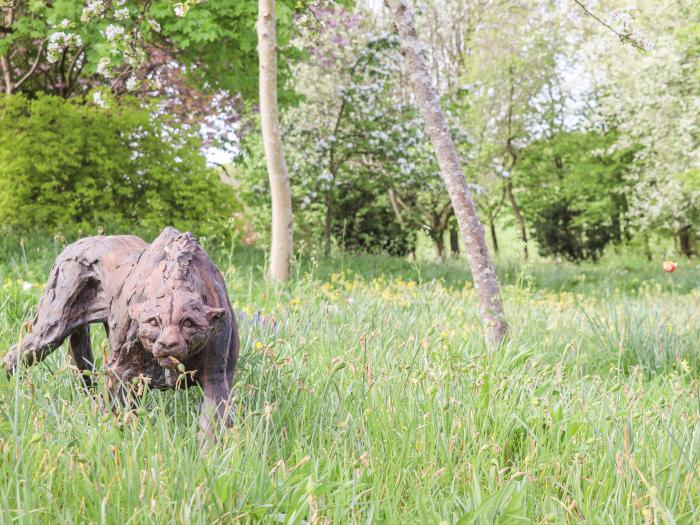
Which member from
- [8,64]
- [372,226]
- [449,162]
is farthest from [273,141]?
[372,226]

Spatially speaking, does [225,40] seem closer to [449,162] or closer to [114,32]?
[114,32]

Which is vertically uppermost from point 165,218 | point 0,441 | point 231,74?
point 231,74

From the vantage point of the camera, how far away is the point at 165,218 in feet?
38.9

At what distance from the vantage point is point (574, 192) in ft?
75.7

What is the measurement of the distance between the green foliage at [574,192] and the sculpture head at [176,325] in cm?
2127

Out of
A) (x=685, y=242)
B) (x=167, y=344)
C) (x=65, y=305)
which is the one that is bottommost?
(x=685, y=242)

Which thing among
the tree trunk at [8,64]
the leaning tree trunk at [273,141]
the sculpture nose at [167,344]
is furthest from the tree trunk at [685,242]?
the sculpture nose at [167,344]

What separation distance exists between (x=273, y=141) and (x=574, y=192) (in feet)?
57.5

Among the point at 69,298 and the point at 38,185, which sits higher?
the point at 38,185

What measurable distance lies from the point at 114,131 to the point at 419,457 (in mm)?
10952

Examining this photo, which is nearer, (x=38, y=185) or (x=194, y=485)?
(x=194, y=485)

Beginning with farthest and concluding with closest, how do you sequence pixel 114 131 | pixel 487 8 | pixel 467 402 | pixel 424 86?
pixel 487 8 < pixel 114 131 < pixel 424 86 < pixel 467 402

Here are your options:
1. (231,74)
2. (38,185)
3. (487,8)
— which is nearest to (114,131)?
(38,185)

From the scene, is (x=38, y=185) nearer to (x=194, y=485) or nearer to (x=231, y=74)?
(x=231, y=74)
